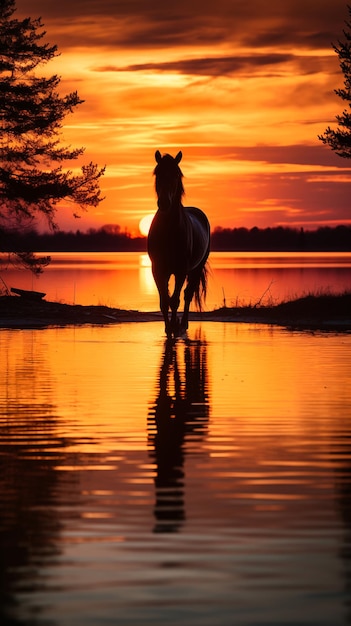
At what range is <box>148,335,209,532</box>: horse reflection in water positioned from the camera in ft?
25.4

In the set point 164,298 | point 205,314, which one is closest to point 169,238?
point 164,298

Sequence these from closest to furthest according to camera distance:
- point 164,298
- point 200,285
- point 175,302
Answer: point 164,298, point 175,302, point 200,285

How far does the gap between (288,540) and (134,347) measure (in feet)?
46.0

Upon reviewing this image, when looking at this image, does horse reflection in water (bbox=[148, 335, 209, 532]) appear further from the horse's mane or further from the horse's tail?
the horse's tail

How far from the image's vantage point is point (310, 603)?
5.50 metres

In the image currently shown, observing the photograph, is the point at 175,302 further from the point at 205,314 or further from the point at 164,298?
the point at 205,314

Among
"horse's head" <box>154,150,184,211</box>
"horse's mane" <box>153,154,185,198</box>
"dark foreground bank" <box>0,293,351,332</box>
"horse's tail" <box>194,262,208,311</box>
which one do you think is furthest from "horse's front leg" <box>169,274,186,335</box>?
"dark foreground bank" <box>0,293,351,332</box>

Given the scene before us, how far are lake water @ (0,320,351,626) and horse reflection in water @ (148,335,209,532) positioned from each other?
2 centimetres

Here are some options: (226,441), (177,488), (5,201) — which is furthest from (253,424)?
(5,201)

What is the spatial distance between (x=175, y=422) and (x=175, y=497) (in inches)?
144

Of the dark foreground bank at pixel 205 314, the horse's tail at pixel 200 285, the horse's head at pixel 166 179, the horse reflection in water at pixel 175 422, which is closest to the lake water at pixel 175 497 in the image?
the horse reflection in water at pixel 175 422

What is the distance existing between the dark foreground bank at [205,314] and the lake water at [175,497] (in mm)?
10698

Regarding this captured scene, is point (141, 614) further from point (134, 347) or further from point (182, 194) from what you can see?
point (182, 194)

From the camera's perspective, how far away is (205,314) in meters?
30.1
